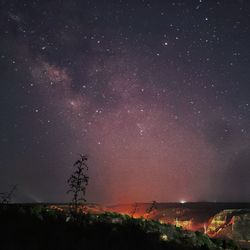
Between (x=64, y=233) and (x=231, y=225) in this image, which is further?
(x=231, y=225)

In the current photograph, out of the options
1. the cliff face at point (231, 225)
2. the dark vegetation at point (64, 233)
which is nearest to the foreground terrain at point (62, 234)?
the dark vegetation at point (64, 233)

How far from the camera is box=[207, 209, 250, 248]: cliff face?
84.4 m

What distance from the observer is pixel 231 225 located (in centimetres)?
9056

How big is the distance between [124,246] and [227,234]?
7905 cm

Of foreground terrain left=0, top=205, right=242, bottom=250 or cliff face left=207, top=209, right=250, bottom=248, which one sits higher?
foreground terrain left=0, top=205, right=242, bottom=250

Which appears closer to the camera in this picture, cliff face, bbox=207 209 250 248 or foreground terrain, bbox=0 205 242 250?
foreground terrain, bbox=0 205 242 250

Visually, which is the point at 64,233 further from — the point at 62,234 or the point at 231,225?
the point at 231,225

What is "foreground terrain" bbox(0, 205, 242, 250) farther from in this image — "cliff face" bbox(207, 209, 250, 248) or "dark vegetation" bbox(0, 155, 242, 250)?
"cliff face" bbox(207, 209, 250, 248)

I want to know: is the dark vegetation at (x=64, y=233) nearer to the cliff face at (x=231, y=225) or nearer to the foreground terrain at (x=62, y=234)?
the foreground terrain at (x=62, y=234)

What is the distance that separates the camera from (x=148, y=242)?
54.7ft

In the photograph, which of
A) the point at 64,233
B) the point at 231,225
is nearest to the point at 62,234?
the point at 64,233

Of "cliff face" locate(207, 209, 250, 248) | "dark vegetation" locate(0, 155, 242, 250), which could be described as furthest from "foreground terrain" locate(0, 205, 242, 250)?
"cliff face" locate(207, 209, 250, 248)

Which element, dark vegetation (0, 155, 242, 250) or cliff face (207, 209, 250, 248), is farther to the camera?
cliff face (207, 209, 250, 248)

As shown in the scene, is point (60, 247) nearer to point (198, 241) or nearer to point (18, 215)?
point (18, 215)
